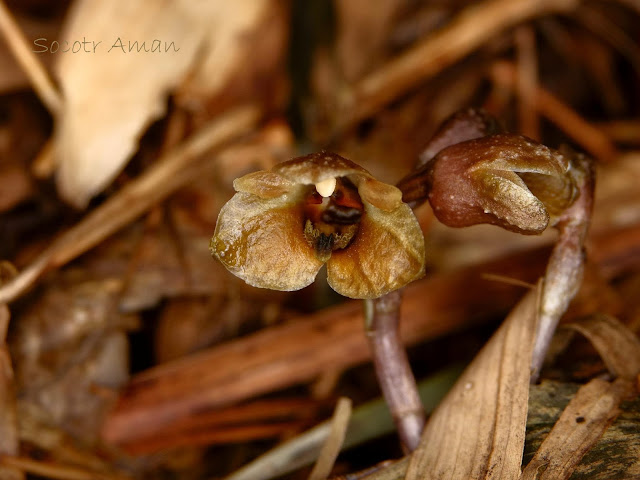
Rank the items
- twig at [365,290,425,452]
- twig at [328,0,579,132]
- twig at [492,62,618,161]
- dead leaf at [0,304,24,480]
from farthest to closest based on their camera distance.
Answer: twig at [492,62,618,161] → twig at [328,0,579,132] → dead leaf at [0,304,24,480] → twig at [365,290,425,452]

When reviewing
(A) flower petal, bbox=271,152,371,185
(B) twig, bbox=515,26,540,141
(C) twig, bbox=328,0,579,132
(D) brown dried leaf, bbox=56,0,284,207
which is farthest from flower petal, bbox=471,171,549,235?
(B) twig, bbox=515,26,540,141

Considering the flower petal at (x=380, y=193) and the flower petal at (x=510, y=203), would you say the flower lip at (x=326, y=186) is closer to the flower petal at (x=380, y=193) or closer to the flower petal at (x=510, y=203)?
the flower petal at (x=380, y=193)

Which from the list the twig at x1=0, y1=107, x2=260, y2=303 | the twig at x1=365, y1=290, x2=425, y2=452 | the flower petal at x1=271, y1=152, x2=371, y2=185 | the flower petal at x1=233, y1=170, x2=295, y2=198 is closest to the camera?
the flower petal at x1=271, y1=152, x2=371, y2=185

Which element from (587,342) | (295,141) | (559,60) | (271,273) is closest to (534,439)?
(587,342)

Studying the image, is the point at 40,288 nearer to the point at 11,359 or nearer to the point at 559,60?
the point at 11,359

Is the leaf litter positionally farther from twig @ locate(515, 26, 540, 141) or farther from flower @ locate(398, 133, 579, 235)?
flower @ locate(398, 133, 579, 235)

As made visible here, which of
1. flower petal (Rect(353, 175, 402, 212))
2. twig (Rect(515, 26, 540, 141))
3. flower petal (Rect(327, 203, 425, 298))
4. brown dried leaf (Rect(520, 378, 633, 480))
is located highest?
twig (Rect(515, 26, 540, 141))
